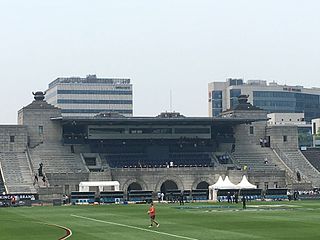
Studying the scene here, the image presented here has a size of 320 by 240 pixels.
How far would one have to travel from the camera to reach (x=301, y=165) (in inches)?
5930

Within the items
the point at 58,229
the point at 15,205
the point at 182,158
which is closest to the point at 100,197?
the point at 15,205

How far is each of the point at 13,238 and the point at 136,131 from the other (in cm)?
9829

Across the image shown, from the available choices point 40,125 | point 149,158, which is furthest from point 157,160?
point 40,125

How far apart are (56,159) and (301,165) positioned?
4289cm

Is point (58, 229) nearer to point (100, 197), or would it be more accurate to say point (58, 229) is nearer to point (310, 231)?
point (310, 231)

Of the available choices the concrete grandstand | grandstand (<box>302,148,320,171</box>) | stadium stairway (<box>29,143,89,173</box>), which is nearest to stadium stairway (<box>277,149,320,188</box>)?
the concrete grandstand

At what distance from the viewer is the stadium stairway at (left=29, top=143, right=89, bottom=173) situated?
13600 cm

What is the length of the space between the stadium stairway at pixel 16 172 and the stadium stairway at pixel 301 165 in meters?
44.9

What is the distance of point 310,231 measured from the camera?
5350cm

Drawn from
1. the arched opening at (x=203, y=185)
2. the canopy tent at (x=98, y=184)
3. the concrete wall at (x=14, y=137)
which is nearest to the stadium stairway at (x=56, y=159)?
the concrete wall at (x=14, y=137)

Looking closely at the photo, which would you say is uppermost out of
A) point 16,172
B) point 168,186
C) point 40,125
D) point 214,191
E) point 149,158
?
point 40,125

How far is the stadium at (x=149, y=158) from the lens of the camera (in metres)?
124

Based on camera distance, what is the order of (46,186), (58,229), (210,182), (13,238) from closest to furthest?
(13,238)
(58,229)
(46,186)
(210,182)

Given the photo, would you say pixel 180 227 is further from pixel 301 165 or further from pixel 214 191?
pixel 301 165
